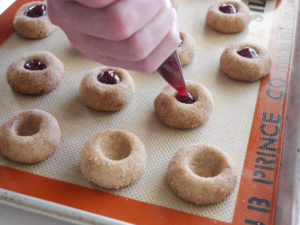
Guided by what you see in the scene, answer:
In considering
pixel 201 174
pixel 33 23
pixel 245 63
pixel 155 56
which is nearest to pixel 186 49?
pixel 245 63

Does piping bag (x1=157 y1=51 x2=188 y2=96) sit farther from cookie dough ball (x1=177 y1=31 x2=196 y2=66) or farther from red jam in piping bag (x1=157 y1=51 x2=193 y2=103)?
cookie dough ball (x1=177 y1=31 x2=196 y2=66)

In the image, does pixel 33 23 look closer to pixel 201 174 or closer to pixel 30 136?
pixel 30 136

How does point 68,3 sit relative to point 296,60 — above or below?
above

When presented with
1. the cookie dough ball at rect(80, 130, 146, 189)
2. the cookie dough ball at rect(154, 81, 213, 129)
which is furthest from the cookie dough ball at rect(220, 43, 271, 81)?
the cookie dough ball at rect(80, 130, 146, 189)

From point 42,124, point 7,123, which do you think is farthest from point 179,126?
point 7,123

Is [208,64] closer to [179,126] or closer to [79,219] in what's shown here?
[179,126]

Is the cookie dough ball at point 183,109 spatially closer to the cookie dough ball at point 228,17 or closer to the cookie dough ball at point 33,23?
the cookie dough ball at point 228,17

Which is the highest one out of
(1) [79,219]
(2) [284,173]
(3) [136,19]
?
(3) [136,19]

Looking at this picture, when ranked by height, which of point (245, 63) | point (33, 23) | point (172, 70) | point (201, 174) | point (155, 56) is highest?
point (155, 56)
